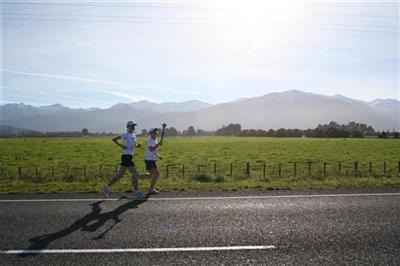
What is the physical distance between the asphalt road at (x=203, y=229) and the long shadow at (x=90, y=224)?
2 centimetres

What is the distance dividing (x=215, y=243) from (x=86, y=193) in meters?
5.35

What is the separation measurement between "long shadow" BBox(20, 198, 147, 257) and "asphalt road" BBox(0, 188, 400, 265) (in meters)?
0.02

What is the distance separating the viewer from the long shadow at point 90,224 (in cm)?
565

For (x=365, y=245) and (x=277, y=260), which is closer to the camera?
(x=277, y=260)

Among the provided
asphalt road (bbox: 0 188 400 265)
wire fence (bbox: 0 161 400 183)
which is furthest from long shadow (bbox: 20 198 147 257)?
wire fence (bbox: 0 161 400 183)

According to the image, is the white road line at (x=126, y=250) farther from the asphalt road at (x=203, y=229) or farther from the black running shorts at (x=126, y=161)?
the black running shorts at (x=126, y=161)

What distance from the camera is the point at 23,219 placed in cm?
696

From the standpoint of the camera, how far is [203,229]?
6.30 m

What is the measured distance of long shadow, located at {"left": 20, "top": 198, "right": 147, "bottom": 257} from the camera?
565 cm

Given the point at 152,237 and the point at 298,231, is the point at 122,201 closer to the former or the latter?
the point at 152,237

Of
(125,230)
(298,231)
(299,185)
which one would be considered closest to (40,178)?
(125,230)

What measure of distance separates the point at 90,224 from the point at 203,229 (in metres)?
2.12

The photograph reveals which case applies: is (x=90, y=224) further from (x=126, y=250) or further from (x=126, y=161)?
(x=126, y=161)

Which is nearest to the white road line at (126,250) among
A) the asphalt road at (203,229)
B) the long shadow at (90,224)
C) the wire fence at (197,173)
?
the asphalt road at (203,229)
